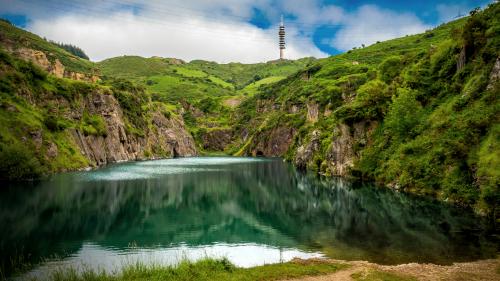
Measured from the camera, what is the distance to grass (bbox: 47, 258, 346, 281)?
24.0m

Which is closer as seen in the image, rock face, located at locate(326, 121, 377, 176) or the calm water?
the calm water

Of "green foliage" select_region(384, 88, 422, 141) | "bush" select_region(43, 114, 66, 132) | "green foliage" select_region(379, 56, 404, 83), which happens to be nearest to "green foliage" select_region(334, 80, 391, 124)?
"green foliage" select_region(384, 88, 422, 141)

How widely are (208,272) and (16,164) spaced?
8093cm

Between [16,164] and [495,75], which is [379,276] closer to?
[495,75]

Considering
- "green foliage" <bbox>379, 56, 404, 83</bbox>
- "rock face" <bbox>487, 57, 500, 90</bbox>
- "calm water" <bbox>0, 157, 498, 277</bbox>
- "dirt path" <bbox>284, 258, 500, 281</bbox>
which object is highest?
"green foliage" <bbox>379, 56, 404, 83</bbox>

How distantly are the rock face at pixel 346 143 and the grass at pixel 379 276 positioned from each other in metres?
76.5

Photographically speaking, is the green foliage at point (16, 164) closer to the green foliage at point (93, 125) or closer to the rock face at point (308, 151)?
the green foliage at point (93, 125)

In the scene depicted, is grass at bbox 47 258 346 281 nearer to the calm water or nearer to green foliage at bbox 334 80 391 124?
the calm water

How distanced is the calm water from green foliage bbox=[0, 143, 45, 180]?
32.3 ft

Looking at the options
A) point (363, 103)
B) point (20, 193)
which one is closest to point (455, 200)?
point (363, 103)

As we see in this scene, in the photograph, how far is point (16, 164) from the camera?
294 ft

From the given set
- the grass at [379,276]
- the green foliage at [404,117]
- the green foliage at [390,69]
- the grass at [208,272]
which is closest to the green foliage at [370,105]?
the green foliage at [404,117]

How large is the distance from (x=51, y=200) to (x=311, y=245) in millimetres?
46424

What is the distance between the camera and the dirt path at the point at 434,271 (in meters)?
24.9
